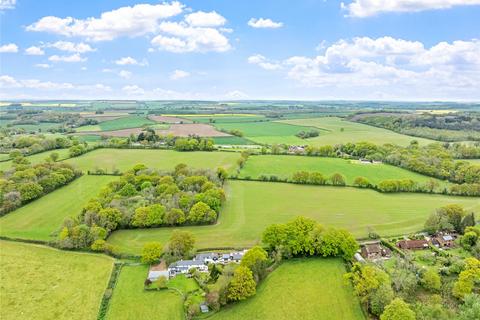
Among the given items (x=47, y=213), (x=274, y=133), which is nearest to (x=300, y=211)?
(x=47, y=213)

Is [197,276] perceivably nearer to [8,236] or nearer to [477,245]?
[8,236]

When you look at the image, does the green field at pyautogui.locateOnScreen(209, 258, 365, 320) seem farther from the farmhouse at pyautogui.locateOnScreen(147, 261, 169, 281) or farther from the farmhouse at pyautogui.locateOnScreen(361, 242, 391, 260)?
the farmhouse at pyautogui.locateOnScreen(147, 261, 169, 281)

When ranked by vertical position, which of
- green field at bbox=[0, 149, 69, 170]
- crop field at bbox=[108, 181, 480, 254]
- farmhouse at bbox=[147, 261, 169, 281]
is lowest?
farmhouse at bbox=[147, 261, 169, 281]

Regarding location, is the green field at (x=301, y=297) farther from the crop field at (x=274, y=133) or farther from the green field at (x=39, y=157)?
the crop field at (x=274, y=133)

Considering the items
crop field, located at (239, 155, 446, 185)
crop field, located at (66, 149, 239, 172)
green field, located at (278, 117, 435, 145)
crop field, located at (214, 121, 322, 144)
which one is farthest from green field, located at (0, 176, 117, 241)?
green field, located at (278, 117, 435, 145)

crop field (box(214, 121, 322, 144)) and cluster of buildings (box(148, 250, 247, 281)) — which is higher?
crop field (box(214, 121, 322, 144))

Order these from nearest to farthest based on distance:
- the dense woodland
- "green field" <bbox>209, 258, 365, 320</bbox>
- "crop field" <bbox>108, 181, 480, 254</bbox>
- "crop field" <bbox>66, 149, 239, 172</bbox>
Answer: "green field" <bbox>209, 258, 365, 320</bbox> < the dense woodland < "crop field" <bbox>108, 181, 480, 254</bbox> < "crop field" <bbox>66, 149, 239, 172</bbox>
